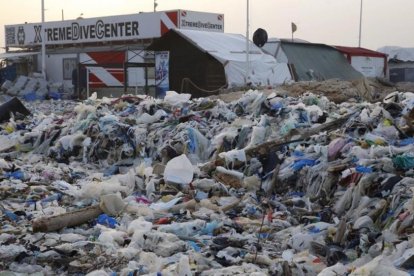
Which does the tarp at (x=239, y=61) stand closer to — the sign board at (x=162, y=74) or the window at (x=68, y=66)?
the sign board at (x=162, y=74)

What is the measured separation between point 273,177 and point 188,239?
2.22 m

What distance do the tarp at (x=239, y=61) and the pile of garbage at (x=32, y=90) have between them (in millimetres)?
8617

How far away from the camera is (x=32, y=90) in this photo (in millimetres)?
28734

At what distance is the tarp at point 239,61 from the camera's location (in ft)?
71.5

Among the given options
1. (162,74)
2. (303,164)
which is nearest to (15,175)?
(303,164)

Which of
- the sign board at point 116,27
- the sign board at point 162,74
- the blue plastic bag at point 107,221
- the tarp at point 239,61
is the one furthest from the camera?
the sign board at point 116,27

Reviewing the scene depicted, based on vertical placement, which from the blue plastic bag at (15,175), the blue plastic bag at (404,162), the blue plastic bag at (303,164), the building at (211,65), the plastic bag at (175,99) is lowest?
the blue plastic bag at (15,175)

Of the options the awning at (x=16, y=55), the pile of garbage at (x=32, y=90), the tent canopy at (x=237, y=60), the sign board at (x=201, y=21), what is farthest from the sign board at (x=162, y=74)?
the awning at (x=16, y=55)

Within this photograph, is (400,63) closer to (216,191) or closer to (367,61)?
(367,61)

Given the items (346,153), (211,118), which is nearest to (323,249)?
(346,153)

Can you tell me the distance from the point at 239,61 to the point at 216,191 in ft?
48.6

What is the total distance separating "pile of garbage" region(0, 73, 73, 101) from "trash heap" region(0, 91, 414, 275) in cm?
1706

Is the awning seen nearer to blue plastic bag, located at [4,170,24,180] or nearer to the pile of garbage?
the pile of garbage

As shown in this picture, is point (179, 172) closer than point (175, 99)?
Yes
